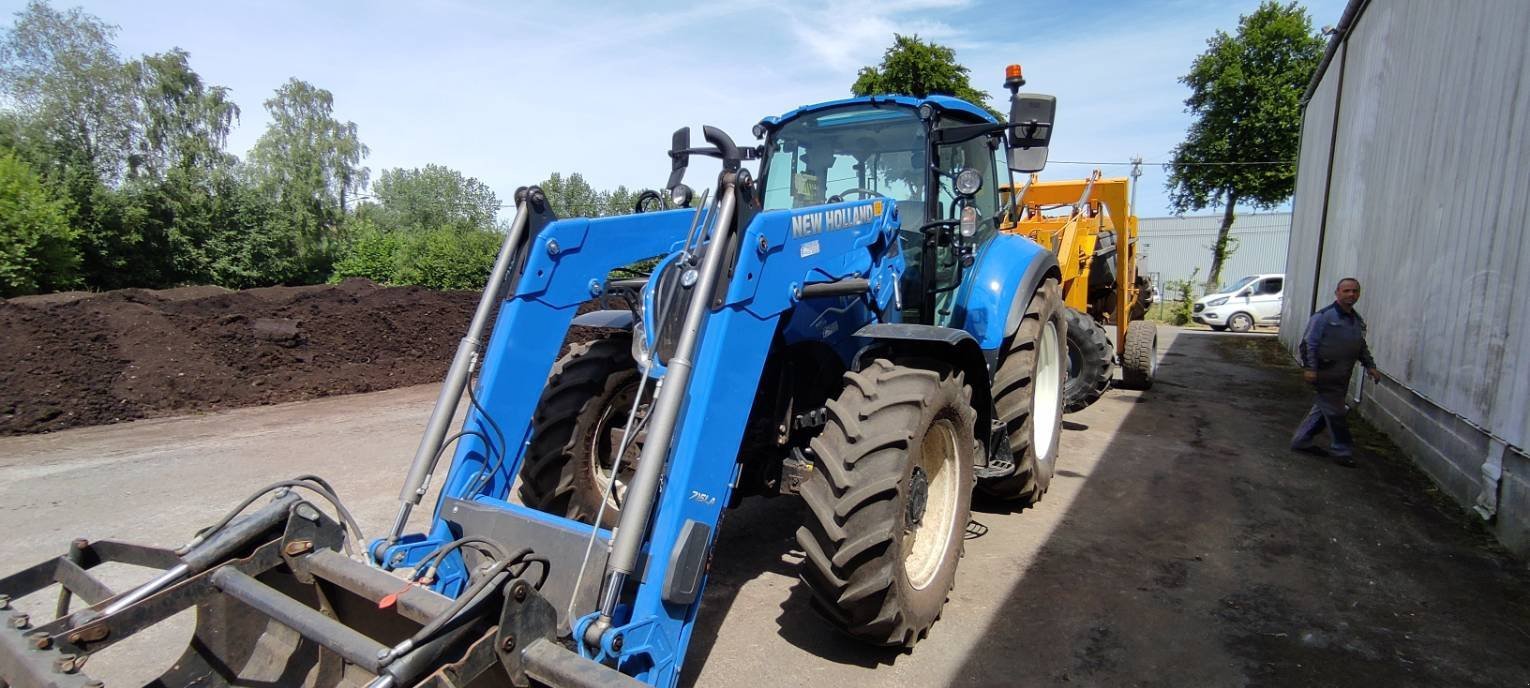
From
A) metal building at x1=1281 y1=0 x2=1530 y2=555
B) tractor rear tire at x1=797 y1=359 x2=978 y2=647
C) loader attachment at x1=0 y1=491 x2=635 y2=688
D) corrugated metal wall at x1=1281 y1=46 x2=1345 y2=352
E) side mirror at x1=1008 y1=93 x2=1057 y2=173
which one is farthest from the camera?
corrugated metal wall at x1=1281 y1=46 x2=1345 y2=352

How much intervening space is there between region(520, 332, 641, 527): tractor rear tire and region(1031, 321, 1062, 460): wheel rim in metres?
3.05

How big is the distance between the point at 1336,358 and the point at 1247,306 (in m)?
16.8

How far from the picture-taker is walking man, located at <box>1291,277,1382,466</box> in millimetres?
6715

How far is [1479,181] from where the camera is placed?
227 inches

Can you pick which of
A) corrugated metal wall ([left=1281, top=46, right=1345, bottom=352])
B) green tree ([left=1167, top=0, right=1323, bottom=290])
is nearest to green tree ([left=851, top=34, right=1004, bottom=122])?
corrugated metal wall ([left=1281, top=46, right=1345, bottom=352])

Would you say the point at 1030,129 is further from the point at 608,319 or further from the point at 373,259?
the point at 373,259

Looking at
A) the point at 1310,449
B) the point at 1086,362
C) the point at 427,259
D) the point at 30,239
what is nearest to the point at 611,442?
the point at 1086,362

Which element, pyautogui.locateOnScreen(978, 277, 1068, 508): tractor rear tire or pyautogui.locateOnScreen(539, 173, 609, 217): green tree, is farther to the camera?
pyautogui.locateOnScreen(539, 173, 609, 217): green tree

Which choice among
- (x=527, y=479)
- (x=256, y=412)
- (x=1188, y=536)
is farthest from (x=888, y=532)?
(x=256, y=412)

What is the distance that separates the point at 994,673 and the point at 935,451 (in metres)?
1.00

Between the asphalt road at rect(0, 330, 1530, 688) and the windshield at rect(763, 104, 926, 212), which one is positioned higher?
the windshield at rect(763, 104, 926, 212)

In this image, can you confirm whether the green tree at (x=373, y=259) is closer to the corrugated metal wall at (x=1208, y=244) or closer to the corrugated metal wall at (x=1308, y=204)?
the corrugated metal wall at (x=1308, y=204)

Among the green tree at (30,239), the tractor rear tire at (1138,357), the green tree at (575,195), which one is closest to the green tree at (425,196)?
the green tree at (575,195)

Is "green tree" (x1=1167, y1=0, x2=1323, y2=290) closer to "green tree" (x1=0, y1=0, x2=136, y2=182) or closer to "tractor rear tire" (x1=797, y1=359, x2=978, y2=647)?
"tractor rear tire" (x1=797, y1=359, x2=978, y2=647)
